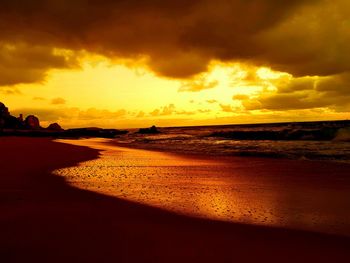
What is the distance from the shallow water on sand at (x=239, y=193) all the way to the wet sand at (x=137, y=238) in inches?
24.2

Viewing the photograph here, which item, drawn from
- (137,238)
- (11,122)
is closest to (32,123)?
(11,122)

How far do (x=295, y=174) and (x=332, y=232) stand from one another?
7.85 m

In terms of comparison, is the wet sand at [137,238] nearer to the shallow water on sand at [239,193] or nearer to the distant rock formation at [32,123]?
the shallow water on sand at [239,193]

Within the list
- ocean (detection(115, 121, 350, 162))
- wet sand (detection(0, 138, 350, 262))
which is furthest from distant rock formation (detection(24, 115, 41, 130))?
wet sand (detection(0, 138, 350, 262))

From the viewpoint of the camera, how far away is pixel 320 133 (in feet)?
138

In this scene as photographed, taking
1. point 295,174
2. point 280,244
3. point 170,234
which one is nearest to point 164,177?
point 295,174

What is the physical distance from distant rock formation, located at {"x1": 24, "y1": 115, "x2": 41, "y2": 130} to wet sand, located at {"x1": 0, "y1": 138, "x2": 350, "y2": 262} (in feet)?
274

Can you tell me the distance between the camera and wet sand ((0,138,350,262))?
4742 millimetres

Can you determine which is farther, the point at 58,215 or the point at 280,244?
the point at 58,215

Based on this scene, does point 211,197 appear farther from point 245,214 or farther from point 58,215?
point 58,215

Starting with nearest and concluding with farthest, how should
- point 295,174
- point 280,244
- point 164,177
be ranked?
1. point 280,244
2. point 164,177
3. point 295,174

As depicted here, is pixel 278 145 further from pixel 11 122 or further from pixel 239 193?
pixel 11 122

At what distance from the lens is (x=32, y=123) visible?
87.6 metres

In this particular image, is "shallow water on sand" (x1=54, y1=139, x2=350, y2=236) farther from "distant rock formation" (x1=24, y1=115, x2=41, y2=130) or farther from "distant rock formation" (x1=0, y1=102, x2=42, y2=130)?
"distant rock formation" (x1=24, y1=115, x2=41, y2=130)
